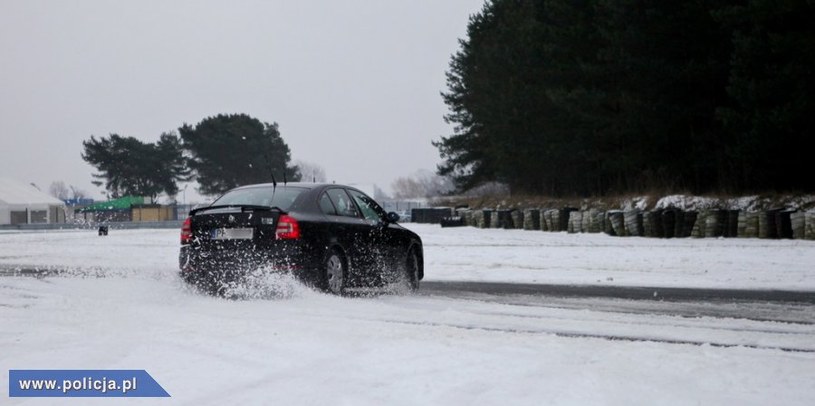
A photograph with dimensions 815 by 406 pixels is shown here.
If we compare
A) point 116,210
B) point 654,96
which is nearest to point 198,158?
point 116,210

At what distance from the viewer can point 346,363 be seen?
19.5 ft

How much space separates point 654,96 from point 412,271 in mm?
23354

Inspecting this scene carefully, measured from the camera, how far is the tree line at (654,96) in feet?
87.7

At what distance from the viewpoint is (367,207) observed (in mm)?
11781

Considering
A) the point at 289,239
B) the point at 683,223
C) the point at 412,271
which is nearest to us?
the point at 289,239

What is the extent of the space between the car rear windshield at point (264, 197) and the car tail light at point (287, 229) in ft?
1.01

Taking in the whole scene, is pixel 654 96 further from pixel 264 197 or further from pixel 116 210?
pixel 116 210

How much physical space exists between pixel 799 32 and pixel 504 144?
19884mm

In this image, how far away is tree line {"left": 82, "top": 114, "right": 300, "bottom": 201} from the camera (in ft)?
296

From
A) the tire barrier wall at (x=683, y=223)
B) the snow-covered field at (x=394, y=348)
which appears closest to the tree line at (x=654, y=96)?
the tire barrier wall at (x=683, y=223)

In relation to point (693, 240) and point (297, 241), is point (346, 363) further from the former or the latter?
point (693, 240)

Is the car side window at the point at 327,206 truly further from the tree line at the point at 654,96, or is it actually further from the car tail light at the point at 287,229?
the tree line at the point at 654,96

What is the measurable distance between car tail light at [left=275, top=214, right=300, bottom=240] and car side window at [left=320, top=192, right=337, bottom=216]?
29.9 inches

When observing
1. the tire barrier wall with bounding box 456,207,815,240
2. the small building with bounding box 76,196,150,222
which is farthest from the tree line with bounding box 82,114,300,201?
the tire barrier wall with bounding box 456,207,815,240
